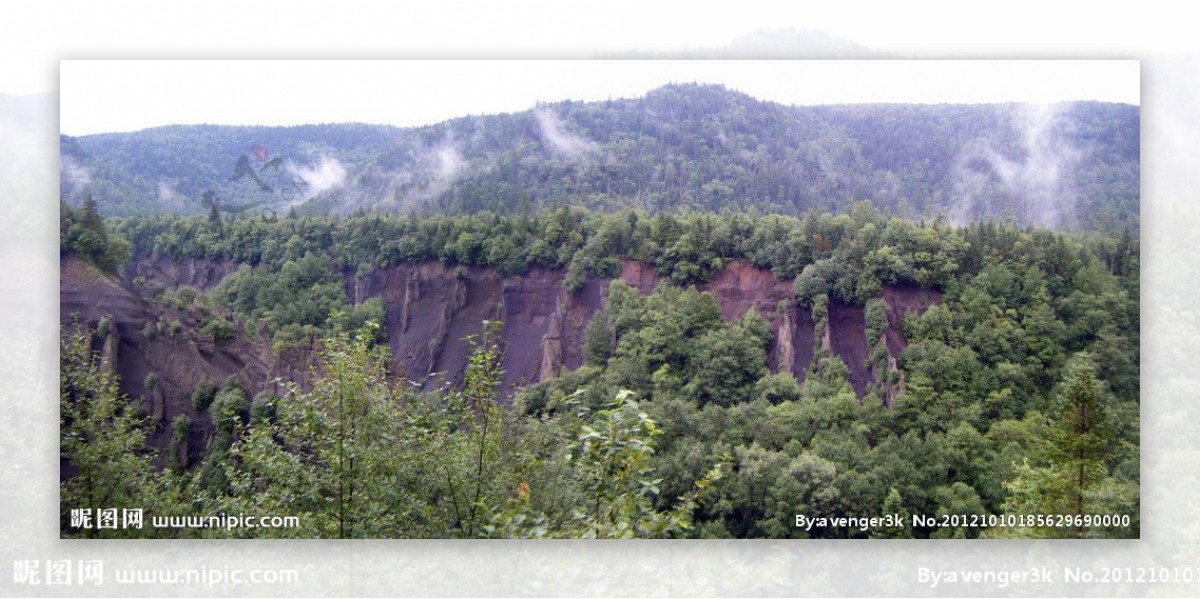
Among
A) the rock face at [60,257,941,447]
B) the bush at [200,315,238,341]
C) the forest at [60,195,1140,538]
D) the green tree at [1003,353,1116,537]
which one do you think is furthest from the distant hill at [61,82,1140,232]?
the green tree at [1003,353,1116,537]

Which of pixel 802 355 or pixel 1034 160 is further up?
pixel 1034 160

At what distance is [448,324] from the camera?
28.5ft

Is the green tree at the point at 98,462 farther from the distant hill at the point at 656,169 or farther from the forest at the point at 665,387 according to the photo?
the distant hill at the point at 656,169

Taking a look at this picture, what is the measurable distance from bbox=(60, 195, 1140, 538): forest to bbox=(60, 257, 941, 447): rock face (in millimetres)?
67

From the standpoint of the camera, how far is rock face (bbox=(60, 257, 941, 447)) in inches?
319

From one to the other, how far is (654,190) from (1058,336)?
165 inches

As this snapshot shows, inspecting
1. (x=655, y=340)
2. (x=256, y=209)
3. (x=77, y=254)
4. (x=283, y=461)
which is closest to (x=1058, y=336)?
(x=655, y=340)

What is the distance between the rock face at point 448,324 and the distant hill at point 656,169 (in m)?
0.72

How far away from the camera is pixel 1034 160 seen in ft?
28.4

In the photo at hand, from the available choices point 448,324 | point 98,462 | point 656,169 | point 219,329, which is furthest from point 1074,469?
point 98,462

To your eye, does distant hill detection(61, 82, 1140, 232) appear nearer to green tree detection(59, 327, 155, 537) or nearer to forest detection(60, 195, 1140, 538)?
forest detection(60, 195, 1140, 538)

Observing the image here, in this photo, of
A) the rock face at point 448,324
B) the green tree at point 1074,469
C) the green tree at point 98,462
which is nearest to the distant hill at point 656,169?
the rock face at point 448,324

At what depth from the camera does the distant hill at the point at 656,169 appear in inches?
327

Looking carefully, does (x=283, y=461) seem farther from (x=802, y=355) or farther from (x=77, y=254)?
(x=802, y=355)
